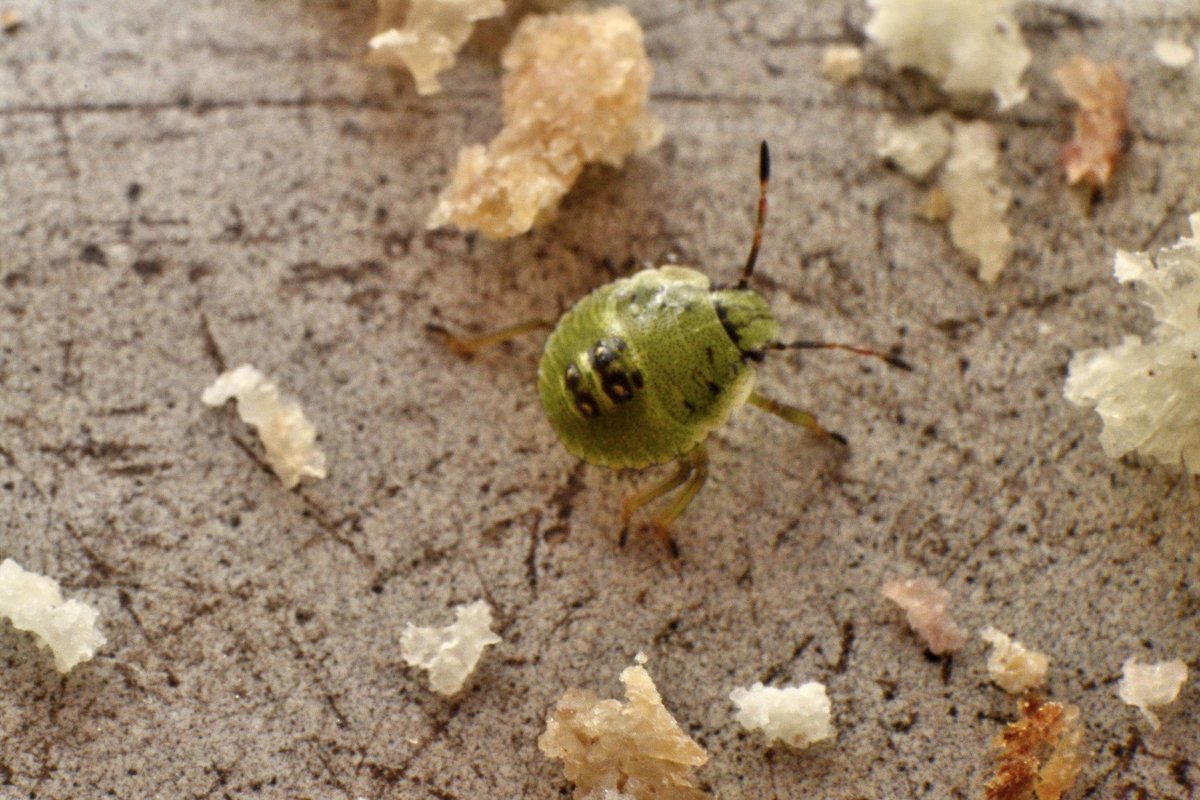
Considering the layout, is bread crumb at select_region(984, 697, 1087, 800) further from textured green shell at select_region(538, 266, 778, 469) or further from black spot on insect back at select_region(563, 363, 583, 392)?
black spot on insect back at select_region(563, 363, 583, 392)

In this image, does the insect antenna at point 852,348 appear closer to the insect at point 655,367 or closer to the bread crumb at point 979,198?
the insect at point 655,367

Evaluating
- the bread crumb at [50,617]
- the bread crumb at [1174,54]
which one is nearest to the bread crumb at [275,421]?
the bread crumb at [50,617]

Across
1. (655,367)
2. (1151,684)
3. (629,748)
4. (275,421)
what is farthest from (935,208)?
(275,421)

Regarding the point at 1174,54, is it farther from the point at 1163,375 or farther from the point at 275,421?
the point at 275,421

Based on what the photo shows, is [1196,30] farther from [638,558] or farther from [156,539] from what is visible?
[156,539]

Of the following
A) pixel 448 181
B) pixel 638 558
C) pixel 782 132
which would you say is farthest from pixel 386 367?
pixel 782 132
